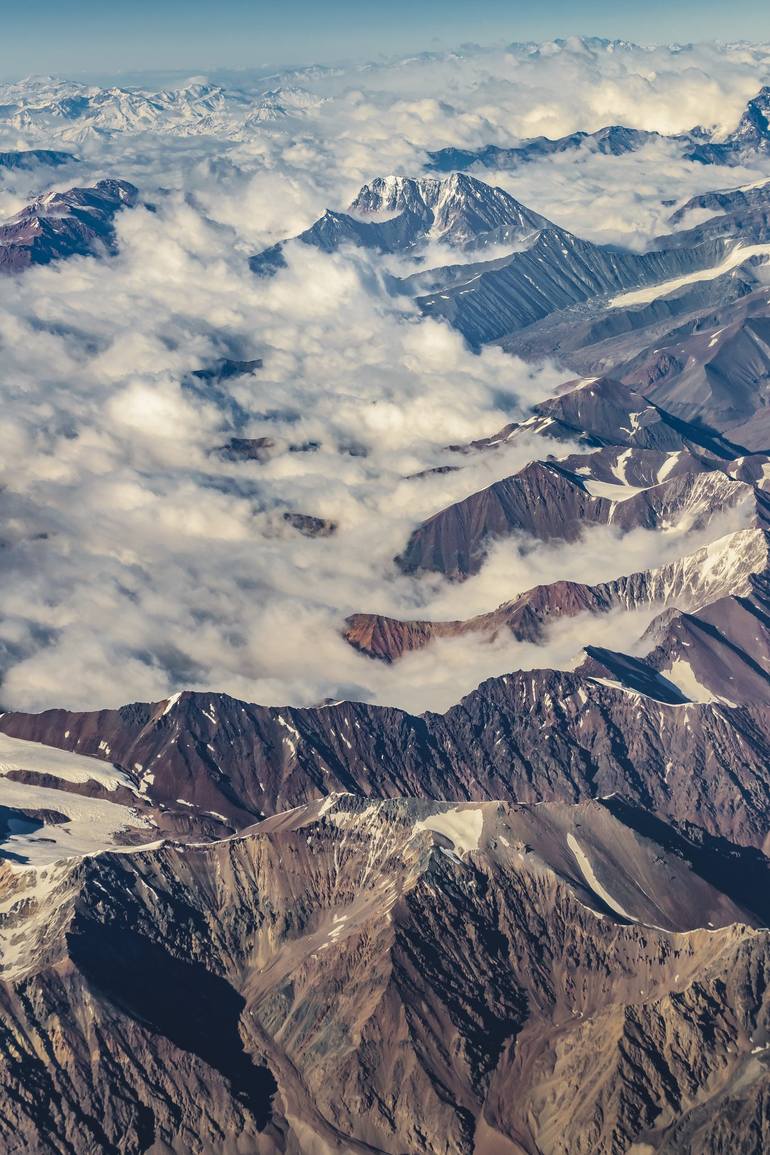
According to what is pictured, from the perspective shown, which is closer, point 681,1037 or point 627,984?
point 681,1037

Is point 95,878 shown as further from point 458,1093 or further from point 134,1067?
point 458,1093

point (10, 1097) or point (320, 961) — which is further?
point (320, 961)

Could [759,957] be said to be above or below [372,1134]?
above

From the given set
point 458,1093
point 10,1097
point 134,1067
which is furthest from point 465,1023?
point 10,1097

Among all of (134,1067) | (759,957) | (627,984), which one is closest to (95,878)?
(134,1067)

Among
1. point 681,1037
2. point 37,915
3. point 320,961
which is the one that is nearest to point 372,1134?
point 320,961

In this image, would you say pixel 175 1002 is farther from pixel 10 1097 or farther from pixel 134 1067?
pixel 10 1097

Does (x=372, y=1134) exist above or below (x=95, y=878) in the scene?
below
